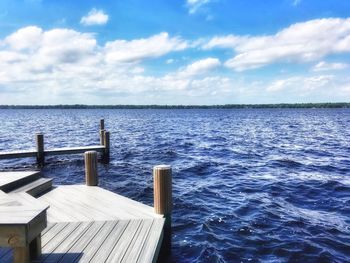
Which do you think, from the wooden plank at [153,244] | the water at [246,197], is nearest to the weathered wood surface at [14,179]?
the wooden plank at [153,244]

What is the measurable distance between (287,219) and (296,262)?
285cm

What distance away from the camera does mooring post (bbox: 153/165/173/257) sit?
297 inches

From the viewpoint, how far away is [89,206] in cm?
845

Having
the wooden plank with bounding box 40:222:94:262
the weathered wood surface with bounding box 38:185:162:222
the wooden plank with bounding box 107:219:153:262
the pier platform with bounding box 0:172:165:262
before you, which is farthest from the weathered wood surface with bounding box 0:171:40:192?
the wooden plank with bounding box 107:219:153:262

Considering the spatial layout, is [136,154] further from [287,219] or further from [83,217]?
[83,217]

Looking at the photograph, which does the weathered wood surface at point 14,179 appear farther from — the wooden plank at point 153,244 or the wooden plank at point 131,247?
the wooden plank at point 153,244

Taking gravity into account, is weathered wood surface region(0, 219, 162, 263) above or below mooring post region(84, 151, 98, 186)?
below

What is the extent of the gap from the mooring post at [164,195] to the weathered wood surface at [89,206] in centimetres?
20

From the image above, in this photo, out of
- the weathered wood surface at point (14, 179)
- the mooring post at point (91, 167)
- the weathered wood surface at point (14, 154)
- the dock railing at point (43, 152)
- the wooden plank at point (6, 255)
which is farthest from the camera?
the dock railing at point (43, 152)

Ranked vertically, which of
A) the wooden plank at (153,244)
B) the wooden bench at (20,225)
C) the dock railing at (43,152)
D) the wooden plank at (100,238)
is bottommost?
the dock railing at (43,152)

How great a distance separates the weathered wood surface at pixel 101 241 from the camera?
5.65 m

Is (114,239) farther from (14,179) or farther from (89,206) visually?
(14,179)

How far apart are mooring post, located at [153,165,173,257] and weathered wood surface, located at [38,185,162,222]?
0.66 feet

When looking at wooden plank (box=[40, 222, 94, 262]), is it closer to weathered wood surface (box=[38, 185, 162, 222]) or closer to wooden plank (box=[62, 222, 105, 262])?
wooden plank (box=[62, 222, 105, 262])
